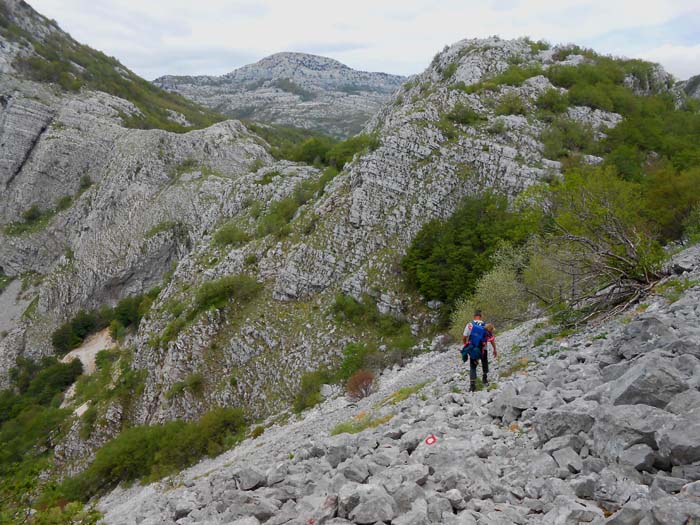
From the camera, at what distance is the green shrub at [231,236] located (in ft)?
122

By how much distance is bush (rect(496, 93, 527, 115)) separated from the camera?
1505 inches

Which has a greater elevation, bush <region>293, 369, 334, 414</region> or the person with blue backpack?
the person with blue backpack

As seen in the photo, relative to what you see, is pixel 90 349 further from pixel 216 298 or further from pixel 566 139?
pixel 566 139

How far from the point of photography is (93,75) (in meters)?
85.8

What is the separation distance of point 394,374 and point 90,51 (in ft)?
394

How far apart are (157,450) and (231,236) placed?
1901 centimetres

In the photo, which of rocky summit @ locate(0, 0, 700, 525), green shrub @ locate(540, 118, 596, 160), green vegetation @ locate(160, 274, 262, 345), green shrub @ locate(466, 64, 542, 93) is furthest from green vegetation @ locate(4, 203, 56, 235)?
green shrub @ locate(540, 118, 596, 160)

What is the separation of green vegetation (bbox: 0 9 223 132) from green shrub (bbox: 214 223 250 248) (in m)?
50.6

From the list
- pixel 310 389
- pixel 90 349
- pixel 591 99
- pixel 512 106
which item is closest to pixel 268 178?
pixel 512 106

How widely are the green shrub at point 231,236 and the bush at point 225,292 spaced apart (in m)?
5.80

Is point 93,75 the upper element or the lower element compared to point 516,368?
upper

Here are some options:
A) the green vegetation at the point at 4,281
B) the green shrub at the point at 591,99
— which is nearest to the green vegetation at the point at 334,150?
the green shrub at the point at 591,99

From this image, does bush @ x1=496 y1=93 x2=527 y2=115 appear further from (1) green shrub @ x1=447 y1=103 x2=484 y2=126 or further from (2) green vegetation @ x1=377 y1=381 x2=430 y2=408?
(2) green vegetation @ x1=377 y1=381 x2=430 y2=408

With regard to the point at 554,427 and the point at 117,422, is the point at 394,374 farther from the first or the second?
the point at 117,422
